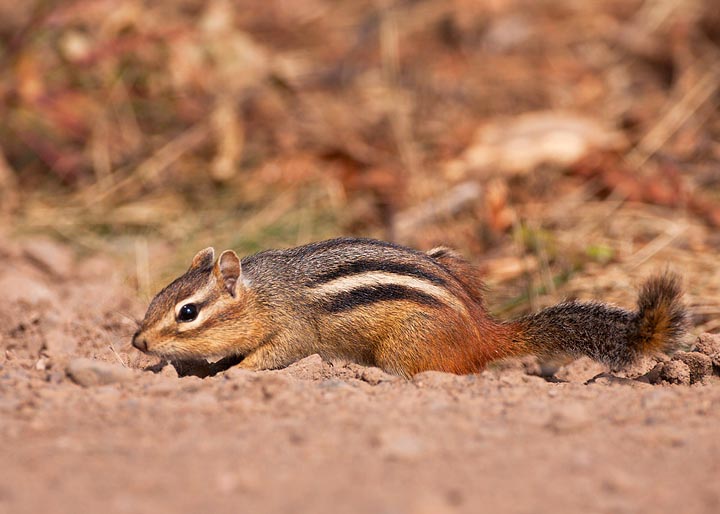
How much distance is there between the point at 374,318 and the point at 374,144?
179 inches

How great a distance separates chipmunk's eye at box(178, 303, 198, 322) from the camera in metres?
4.49

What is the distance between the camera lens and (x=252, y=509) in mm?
2502

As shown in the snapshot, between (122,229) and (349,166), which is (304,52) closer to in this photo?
(349,166)

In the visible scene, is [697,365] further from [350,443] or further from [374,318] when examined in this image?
[350,443]

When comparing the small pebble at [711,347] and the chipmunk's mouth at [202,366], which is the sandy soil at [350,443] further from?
the chipmunk's mouth at [202,366]

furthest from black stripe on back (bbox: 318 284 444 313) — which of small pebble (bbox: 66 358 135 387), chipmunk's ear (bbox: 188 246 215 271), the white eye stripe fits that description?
small pebble (bbox: 66 358 135 387)

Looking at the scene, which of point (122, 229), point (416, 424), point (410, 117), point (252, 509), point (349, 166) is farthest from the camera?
point (410, 117)

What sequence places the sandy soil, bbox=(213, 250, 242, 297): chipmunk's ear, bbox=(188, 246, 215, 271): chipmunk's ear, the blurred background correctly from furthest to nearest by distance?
the blurred background
bbox=(188, 246, 215, 271): chipmunk's ear
bbox=(213, 250, 242, 297): chipmunk's ear
the sandy soil

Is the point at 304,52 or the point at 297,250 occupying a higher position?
the point at 304,52

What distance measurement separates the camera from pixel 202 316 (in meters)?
4.55

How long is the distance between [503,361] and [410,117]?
5.07 metres

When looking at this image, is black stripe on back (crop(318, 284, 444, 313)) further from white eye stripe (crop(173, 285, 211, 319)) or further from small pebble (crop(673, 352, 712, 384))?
small pebble (crop(673, 352, 712, 384))

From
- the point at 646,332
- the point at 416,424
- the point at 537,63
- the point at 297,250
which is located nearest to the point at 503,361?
the point at 646,332

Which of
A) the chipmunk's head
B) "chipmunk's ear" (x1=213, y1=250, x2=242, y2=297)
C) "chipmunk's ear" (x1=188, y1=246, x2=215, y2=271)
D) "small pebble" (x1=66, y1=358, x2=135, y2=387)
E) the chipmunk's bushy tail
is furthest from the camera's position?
"chipmunk's ear" (x1=188, y1=246, x2=215, y2=271)
